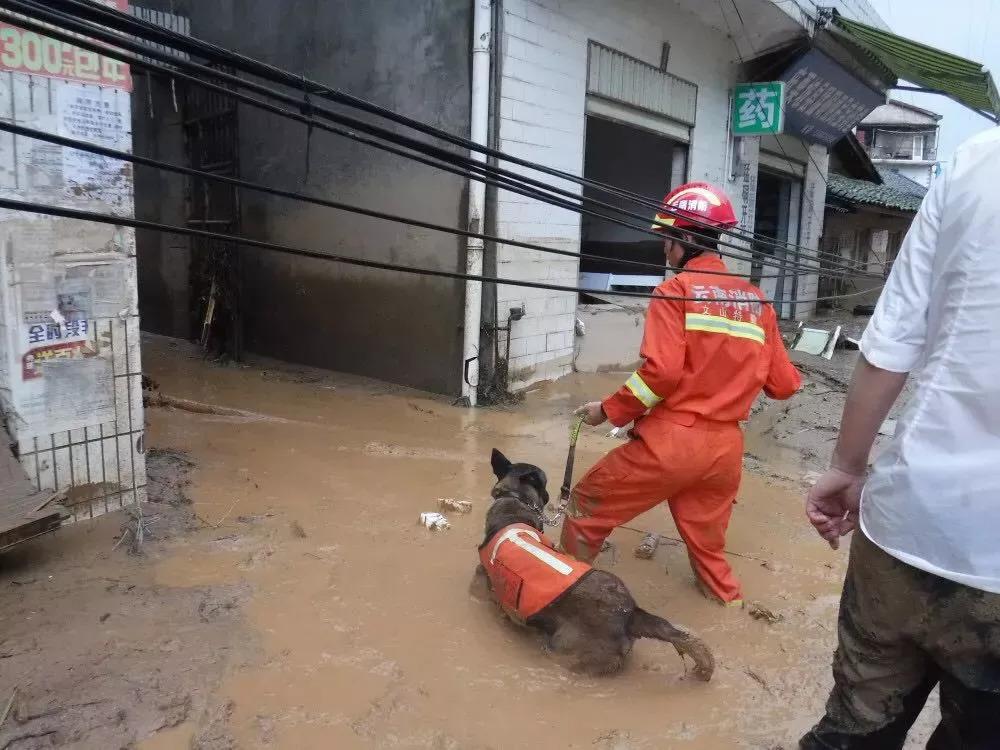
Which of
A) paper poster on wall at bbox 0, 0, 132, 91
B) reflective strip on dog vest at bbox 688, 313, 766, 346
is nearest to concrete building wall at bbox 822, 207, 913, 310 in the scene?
reflective strip on dog vest at bbox 688, 313, 766, 346

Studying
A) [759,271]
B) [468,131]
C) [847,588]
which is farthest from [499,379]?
[759,271]

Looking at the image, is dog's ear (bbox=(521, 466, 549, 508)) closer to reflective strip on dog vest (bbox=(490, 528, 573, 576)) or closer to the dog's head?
the dog's head

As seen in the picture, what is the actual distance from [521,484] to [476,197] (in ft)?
11.8

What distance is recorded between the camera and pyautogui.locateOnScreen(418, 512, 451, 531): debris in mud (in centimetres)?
399

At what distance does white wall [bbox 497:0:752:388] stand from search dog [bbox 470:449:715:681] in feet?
13.9

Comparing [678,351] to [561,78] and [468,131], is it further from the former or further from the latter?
[561,78]

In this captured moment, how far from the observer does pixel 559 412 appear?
→ 6.70 m

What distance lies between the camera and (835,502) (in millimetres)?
1797

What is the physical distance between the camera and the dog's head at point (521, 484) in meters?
3.39

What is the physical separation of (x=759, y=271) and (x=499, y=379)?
746 centimetres

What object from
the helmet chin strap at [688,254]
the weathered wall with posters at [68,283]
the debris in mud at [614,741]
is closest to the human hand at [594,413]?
the helmet chin strap at [688,254]

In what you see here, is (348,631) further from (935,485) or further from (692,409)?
(935,485)

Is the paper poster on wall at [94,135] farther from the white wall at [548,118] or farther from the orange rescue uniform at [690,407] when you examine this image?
the white wall at [548,118]

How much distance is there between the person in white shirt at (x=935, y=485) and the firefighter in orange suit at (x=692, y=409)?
1.34 metres
